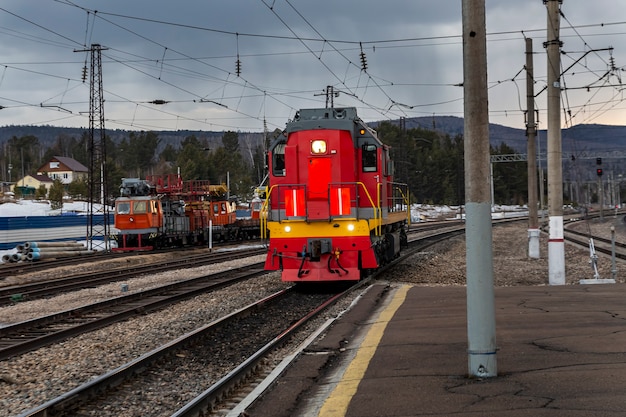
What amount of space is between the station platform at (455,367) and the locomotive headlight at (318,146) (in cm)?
594

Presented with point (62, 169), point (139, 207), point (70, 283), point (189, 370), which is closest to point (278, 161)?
point (70, 283)

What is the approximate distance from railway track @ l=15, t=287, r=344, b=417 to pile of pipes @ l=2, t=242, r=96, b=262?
22.5 m

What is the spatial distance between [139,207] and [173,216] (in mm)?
3043

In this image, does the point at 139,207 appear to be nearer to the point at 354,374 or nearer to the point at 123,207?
the point at 123,207

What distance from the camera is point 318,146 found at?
16.4 metres

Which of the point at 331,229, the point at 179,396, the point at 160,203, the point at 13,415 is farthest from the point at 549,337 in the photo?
the point at 160,203

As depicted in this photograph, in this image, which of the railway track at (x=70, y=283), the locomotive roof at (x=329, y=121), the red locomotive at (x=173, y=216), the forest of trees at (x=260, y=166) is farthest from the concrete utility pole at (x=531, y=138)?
the forest of trees at (x=260, y=166)

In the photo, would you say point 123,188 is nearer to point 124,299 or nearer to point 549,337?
point 124,299

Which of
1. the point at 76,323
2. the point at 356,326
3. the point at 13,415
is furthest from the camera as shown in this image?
the point at 76,323

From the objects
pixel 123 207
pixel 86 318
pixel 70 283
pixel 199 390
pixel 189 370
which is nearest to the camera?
pixel 199 390

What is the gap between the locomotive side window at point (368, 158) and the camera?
16766mm

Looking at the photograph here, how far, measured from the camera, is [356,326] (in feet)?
33.6

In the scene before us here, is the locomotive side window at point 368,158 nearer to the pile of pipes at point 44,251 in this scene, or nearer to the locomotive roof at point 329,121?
the locomotive roof at point 329,121

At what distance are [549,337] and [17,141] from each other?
187 meters
